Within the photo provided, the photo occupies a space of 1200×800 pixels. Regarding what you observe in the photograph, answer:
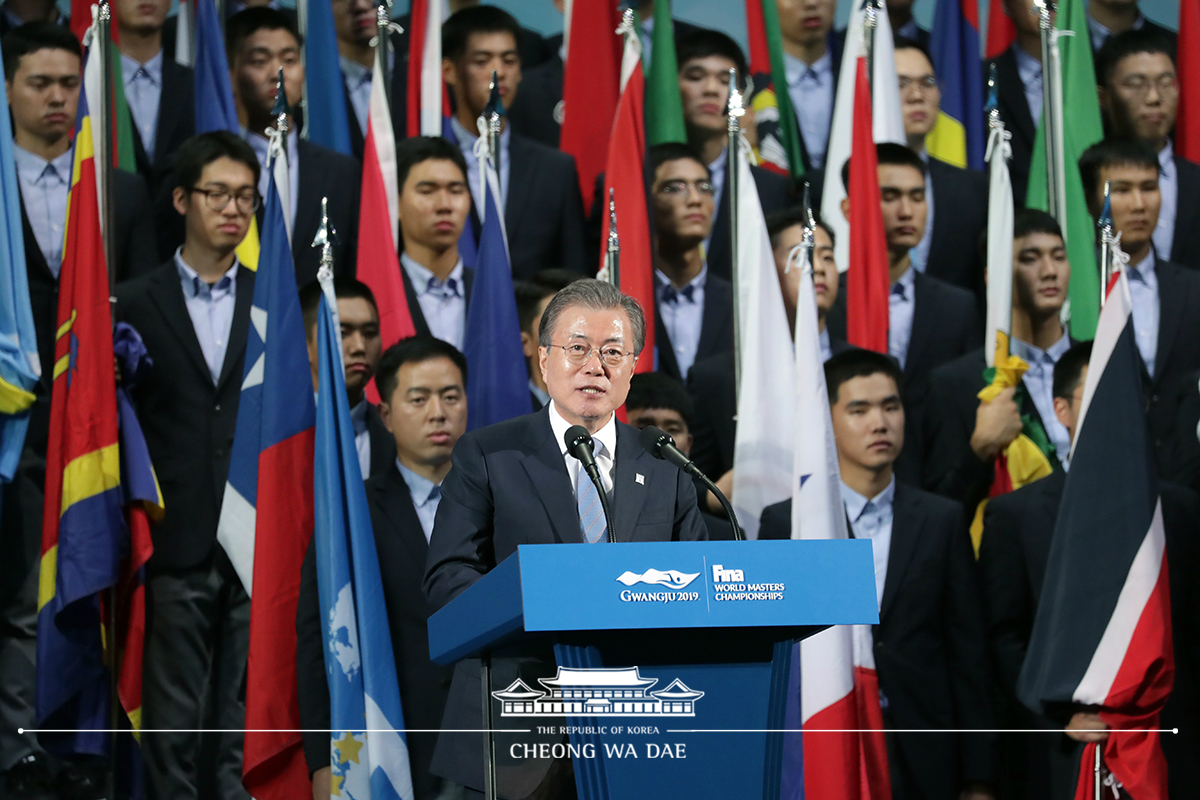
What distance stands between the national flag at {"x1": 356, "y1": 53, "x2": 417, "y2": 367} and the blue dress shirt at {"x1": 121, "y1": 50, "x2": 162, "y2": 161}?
796mm

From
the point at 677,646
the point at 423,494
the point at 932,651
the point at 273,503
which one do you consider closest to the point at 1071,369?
the point at 932,651

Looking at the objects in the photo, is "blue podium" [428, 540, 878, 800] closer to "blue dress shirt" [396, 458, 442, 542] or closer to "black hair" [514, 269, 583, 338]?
"blue dress shirt" [396, 458, 442, 542]

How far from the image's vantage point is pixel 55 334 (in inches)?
166

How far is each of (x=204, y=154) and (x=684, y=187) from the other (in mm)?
1588

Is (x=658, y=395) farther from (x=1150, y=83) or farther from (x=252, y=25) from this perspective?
(x=1150, y=83)

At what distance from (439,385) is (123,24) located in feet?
6.68

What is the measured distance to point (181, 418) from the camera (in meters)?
4.08

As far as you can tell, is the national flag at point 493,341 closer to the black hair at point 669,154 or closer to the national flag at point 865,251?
the black hair at point 669,154

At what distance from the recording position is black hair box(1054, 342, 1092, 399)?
4227 mm

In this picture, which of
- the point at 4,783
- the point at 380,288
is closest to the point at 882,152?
the point at 380,288

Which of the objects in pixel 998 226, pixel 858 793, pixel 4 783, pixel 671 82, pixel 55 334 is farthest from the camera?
pixel 671 82

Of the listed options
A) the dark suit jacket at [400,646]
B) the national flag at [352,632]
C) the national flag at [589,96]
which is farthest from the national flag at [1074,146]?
the national flag at [352,632]

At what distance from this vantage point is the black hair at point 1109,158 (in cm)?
486

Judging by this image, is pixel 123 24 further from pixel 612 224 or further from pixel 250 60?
pixel 612 224
